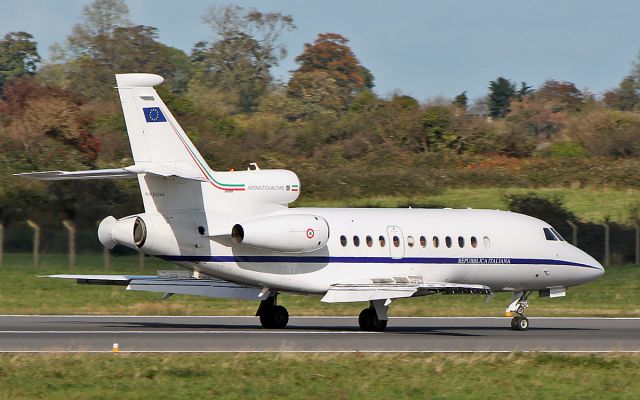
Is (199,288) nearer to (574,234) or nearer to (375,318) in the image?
(375,318)

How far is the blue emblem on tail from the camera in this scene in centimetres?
2762

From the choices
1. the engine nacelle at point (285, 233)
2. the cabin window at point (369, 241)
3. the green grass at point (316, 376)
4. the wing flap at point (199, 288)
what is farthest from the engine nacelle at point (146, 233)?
the green grass at point (316, 376)

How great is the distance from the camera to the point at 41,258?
4178 centimetres

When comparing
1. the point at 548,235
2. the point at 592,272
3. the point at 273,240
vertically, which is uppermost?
the point at 548,235

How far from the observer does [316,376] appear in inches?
732

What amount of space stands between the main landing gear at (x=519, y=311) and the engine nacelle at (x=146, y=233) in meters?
9.07

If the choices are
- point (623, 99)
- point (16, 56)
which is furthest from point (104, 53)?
point (623, 99)

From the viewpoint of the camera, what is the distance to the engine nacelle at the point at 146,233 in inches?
1067

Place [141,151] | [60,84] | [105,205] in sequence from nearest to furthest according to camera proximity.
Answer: [141,151] < [105,205] < [60,84]

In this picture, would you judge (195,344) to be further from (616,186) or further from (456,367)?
(616,186)

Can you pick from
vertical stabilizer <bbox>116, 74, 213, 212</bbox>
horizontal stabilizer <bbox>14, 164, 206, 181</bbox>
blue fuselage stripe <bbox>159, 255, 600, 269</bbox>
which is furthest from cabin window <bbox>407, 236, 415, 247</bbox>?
horizontal stabilizer <bbox>14, 164, 206, 181</bbox>

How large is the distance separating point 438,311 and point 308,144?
4096cm

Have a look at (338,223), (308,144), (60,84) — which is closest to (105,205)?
(338,223)

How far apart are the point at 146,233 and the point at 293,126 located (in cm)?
5653
